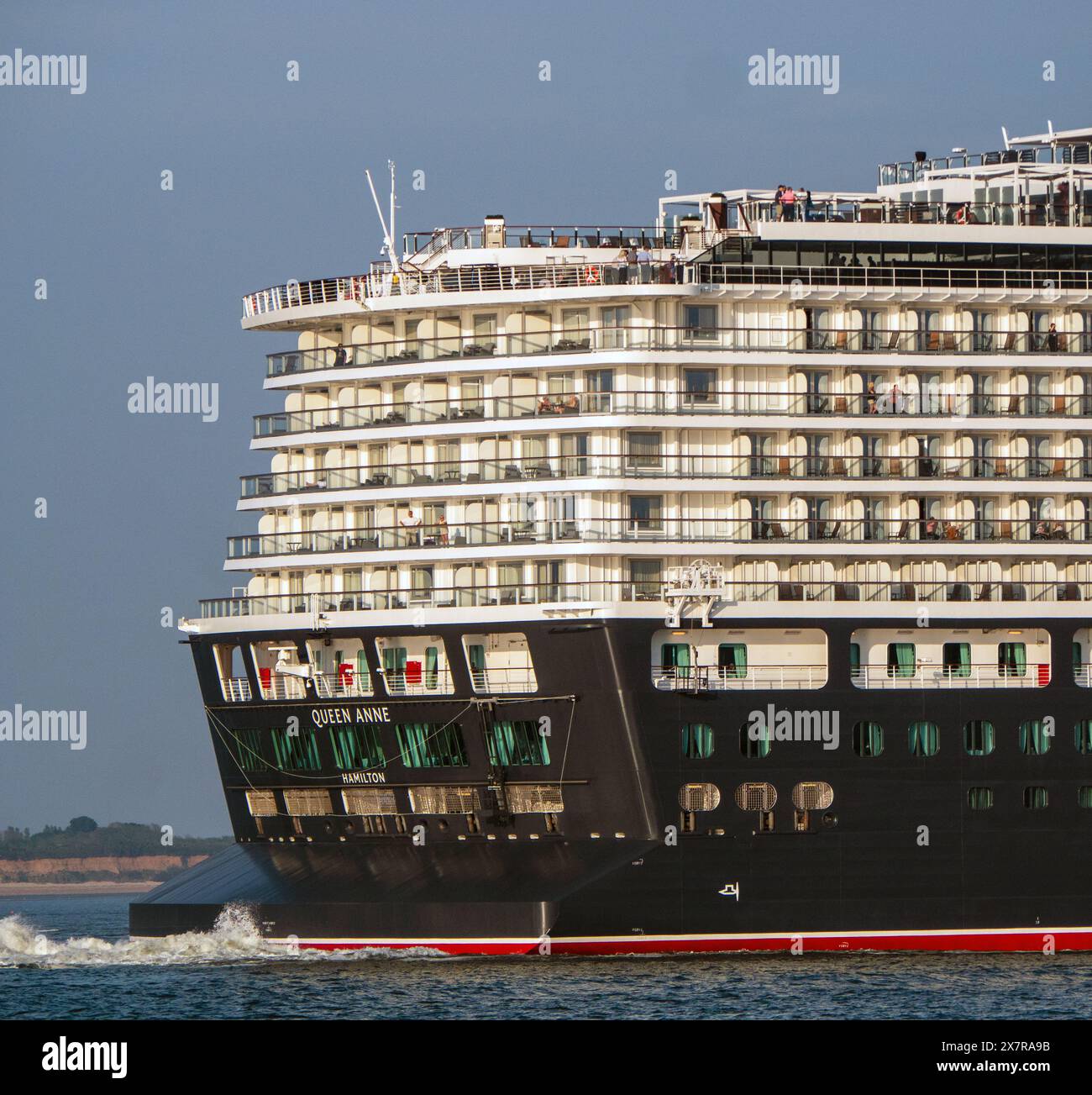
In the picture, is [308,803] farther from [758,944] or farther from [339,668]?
[758,944]

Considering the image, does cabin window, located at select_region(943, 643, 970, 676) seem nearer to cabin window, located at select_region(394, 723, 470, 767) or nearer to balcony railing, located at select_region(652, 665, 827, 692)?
balcony railing, located at select_region(652, 665, 827, 692)

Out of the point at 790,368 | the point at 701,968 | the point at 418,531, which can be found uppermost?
the point at 790,368

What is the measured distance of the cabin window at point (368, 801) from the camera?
69.6 m

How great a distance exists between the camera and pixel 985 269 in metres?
72.5

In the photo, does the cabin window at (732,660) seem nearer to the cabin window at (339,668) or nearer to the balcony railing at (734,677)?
the balcony railing at (734,677)

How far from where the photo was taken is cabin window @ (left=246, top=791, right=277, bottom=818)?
239 feet

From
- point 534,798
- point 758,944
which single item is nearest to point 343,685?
point 534,798

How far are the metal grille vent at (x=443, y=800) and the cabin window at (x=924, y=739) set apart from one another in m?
11.6

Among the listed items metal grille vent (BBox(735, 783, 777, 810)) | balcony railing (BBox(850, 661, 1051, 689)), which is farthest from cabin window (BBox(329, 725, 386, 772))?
balcony railing (BBox(850, 661, 1051, 689))

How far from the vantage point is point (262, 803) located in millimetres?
73250

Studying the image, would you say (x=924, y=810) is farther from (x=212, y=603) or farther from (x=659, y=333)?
(x=212, y=603)

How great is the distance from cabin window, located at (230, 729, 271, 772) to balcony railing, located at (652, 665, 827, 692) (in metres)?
12.8
